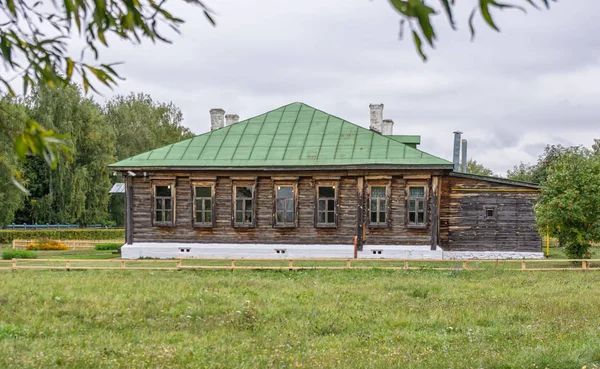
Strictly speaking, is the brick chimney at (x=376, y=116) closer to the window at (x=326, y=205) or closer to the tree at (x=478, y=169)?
the window at (x=326, y=205)

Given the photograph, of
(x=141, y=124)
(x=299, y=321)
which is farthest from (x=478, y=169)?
(x=299, y=321)

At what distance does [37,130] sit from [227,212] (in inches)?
1007

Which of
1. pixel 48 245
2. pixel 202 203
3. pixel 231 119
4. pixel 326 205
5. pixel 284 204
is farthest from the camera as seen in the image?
pixel 48 245

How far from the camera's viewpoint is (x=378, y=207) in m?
28.5

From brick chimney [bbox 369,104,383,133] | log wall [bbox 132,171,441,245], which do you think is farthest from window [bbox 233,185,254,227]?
brick chimney [bbox 369,104,383,133]

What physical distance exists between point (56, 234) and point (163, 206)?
19029mm

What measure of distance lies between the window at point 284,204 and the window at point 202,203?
2.92 meters

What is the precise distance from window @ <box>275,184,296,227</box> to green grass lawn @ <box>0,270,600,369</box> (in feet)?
25.2

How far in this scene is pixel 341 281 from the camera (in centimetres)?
2041

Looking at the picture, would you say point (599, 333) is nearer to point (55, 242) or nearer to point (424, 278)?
point (424, 278)

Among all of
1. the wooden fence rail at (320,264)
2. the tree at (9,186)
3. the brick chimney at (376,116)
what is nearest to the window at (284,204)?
the wooden fence rail at (320,264)

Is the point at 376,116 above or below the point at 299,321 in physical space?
above

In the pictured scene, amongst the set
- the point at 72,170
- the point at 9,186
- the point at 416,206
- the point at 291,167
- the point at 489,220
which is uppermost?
the point at 72,170

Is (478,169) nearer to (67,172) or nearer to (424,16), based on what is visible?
(67,172)
